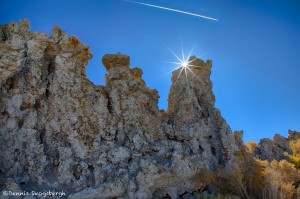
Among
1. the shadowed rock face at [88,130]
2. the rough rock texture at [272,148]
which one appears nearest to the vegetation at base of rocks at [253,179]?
Answer: the shadowed rock face at [88,130]

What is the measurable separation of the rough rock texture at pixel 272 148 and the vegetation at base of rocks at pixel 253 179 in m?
7.34

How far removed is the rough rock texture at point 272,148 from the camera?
2255 centimetres

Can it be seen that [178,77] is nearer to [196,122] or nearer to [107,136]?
[196,122]

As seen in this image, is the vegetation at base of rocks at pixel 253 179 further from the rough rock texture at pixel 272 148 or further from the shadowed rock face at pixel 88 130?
the rough rock texture at pixel 272 148

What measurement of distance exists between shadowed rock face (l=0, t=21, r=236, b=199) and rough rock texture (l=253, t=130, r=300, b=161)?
30.3 ft

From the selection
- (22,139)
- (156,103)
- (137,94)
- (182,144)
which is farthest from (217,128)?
(22,139)

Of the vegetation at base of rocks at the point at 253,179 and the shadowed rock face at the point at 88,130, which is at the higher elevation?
the shadowed rock face at the point at 88,130

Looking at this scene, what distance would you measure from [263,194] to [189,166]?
3.69 metres

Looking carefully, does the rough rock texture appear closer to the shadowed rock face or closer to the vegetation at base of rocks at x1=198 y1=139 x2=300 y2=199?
the vegetation at base of rocks at x1=198 y1=139 x2=300 y2=199

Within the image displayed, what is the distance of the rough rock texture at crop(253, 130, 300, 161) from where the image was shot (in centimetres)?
2255

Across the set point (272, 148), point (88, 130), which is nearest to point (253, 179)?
point (88, 130)

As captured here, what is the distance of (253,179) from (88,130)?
864cm

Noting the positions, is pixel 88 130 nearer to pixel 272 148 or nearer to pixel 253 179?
pixel 253 179

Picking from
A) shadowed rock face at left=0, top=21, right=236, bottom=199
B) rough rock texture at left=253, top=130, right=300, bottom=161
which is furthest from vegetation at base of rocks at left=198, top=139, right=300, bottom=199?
rough rock texture at left=253, top=130, right=300, bottom=161
